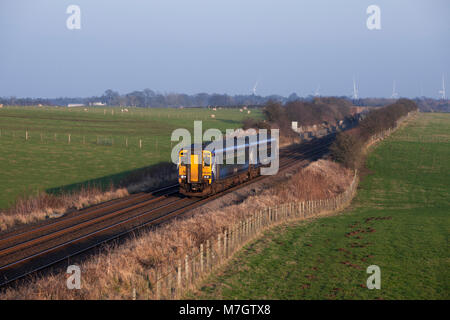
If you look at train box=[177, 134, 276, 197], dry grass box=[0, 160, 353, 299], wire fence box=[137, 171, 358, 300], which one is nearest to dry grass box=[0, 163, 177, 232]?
train box=[177, 134, 276, 197]

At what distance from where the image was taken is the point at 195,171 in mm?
28234

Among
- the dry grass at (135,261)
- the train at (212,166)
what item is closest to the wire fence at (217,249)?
the dry grass at (135,261)

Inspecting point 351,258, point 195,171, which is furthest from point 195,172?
point 351,258

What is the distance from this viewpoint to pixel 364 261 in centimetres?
1803

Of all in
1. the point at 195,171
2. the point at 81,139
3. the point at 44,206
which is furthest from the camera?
the point at 81,139

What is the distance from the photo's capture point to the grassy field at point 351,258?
1425 cm

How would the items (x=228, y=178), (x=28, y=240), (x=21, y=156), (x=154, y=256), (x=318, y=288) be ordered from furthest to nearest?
(x=21, y=156) → (x=228, y=178) → (x=28, y=240) → (x=154, y=256) → (x=318, y=288)

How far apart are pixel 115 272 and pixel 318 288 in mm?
6439

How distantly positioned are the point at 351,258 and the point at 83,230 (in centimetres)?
1228

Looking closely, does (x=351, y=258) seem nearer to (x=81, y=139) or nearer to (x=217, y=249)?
(x=217, y=249)

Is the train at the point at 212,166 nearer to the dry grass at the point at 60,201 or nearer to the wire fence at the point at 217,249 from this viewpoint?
the wire fence at the point at 217,249

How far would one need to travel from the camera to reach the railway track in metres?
16.7
